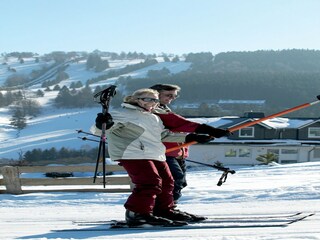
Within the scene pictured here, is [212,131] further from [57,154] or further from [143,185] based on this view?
[57,154]

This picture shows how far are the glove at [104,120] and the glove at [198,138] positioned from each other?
95cm

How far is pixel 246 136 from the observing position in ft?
142

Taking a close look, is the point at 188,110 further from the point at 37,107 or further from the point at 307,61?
the point at 307,61

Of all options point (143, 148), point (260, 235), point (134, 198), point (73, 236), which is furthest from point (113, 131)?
point (260, 235)

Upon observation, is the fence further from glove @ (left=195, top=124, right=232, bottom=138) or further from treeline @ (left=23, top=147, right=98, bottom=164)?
treeline @ (left=23, top=147, right=98, bottom=164)

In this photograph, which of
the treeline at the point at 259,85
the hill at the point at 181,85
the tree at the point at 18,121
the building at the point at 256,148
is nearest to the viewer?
the building at the point at 256,148

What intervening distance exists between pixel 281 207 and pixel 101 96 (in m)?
2.97

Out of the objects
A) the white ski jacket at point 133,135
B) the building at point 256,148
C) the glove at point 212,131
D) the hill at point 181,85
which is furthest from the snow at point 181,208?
the hill at point 181,85

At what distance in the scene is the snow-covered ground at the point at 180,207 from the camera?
4871mm

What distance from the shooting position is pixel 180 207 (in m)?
7.60

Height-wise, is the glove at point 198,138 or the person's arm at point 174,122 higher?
the person's arm at point 174,122

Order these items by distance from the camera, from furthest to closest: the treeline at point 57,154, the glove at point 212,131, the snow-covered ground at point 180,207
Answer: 1. the treeline at point 57,154
2. the glove at point 212,131
3. the snow-covered ground at point 180,207

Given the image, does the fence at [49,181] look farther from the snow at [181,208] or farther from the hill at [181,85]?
the hill at [181,85]

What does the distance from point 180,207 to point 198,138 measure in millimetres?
2213
